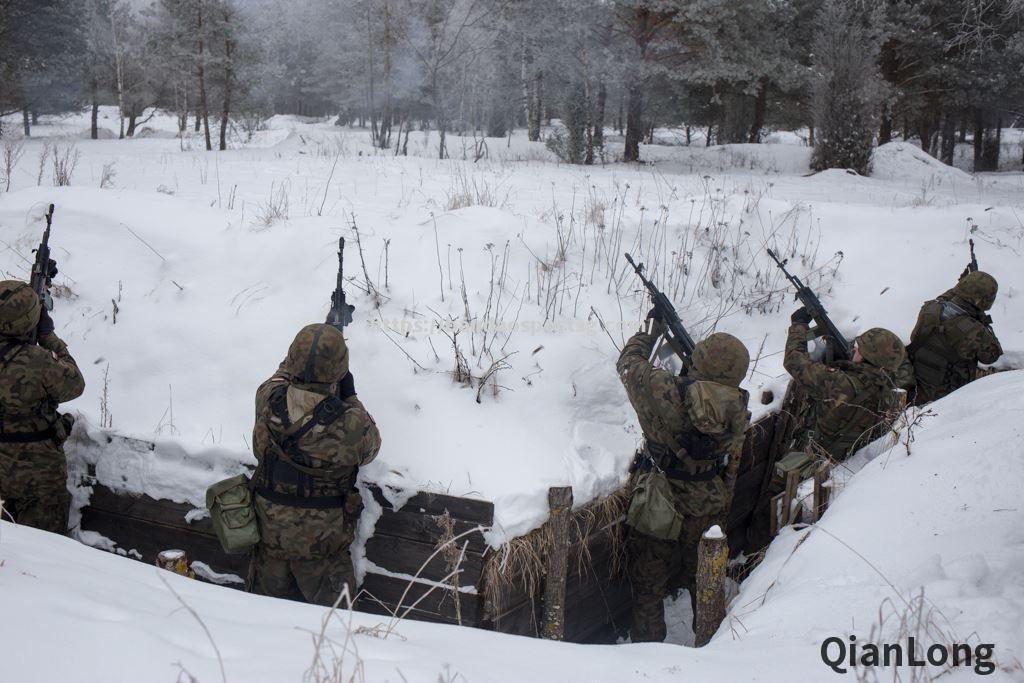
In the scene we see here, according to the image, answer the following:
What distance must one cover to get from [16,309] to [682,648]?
3.70 m

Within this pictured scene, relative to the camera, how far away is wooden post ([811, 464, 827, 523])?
4031 mm

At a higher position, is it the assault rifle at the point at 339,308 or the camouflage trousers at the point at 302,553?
the assault rifle at the point at 339,308

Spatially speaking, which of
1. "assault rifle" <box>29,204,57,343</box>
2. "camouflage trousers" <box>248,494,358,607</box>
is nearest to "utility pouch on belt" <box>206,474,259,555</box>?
"camouflage trousers" <box>248,494,358,607</box>

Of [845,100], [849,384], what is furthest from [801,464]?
[845,100]

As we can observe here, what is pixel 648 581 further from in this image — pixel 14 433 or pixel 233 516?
pixel 14 433

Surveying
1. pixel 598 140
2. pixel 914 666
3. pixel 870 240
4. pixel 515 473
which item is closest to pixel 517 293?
pixel 515 473

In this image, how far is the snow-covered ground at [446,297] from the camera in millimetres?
4156

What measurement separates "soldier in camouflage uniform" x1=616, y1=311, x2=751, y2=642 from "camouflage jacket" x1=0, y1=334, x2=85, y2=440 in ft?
10.2

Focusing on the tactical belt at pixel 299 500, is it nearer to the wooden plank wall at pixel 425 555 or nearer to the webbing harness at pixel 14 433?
the wooden plank wall at pixel 425 555

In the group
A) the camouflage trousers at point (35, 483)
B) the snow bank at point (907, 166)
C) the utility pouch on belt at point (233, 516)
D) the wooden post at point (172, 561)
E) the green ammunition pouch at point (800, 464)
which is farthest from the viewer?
the snow bank at point (907, 166)

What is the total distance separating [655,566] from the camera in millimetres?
4223

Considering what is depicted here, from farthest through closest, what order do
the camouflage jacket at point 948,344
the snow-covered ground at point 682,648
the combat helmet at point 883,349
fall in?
the camouflage jacket at point 948,344 < the combat helmet at point 883,349 < the snow-covered ground at point 682,648

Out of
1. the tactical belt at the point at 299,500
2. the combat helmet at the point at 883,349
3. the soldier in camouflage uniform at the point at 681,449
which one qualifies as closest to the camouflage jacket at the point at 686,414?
the soldier in camouflage uniform at the point at 681,449

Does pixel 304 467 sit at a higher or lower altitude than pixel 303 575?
higher
